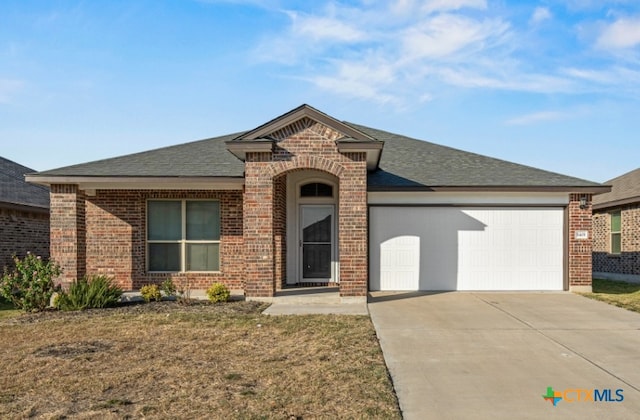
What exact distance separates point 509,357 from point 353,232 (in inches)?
190

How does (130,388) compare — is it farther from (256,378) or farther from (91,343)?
(91,343)

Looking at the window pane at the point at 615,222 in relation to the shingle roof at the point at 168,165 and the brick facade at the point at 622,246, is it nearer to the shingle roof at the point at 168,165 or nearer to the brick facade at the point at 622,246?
the brick facade at the point at 622,246

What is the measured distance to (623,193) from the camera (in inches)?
725

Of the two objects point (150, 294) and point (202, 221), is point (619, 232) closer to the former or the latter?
point (202, 221)

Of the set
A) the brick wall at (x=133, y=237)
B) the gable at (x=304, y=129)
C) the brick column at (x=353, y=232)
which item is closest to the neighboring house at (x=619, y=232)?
the brick column at (x=353, y=232)

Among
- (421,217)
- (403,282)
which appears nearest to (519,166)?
(421,217)

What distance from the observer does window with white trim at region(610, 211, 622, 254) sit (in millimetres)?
18297

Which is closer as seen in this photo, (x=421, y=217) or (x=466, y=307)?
(x=466, y=307)

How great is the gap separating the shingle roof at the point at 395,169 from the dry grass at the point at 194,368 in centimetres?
419

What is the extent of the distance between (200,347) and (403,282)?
7.06 metres

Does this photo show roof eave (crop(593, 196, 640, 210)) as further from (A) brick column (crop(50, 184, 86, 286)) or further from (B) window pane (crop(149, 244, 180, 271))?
(A) brick column (crop(50, 184, 86, 286))

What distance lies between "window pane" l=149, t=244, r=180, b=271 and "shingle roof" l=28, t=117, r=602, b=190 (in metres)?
2.12

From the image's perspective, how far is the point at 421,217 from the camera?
1337 cm

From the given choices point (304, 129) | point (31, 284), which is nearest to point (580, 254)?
point (304, 129)
